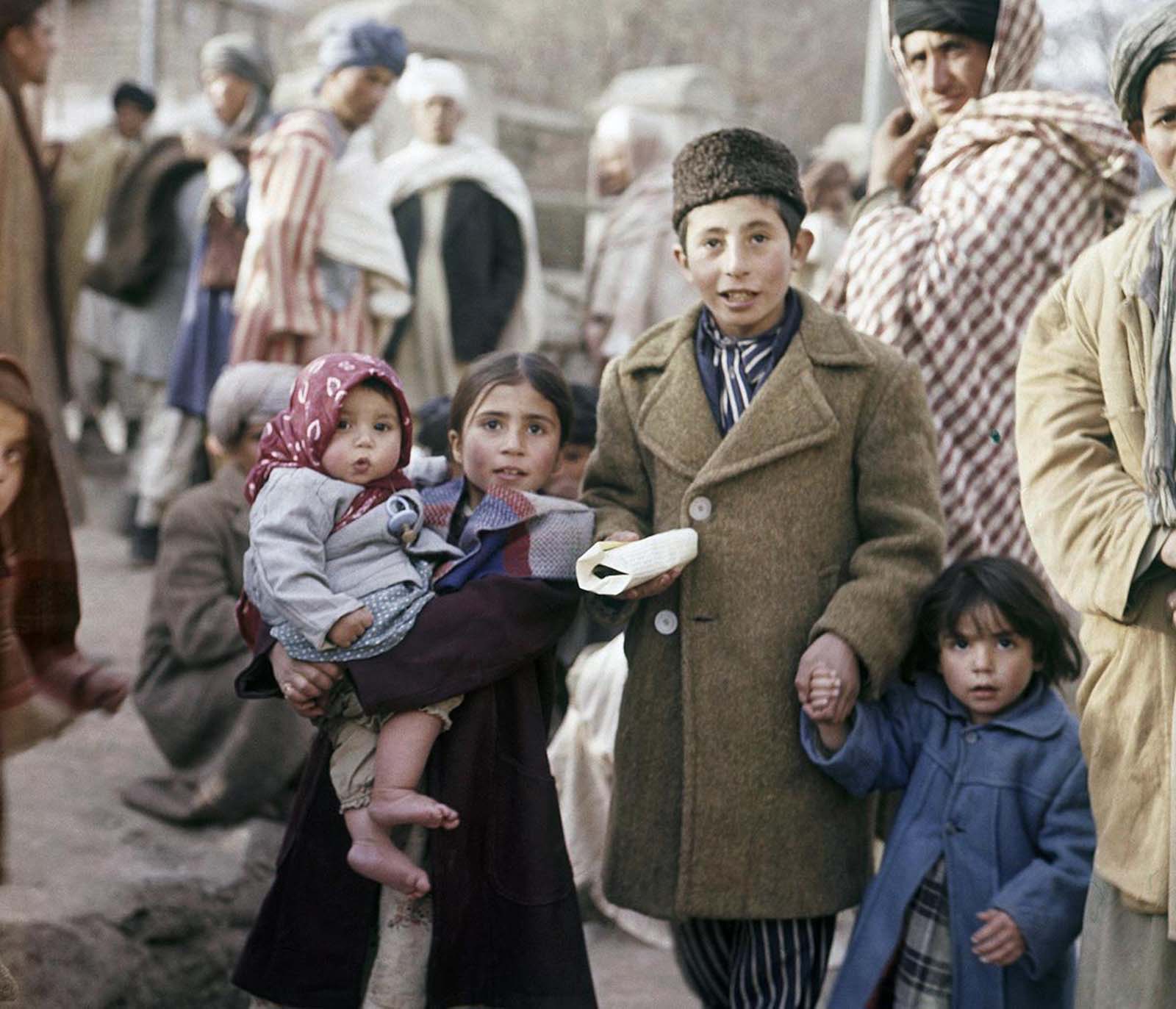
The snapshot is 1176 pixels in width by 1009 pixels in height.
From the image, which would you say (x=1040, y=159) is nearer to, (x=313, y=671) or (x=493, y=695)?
(x=493, y=695)

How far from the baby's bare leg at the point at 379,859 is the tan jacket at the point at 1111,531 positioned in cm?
113

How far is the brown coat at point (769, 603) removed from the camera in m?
2.87

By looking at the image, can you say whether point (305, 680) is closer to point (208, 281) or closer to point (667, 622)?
point (667, 622)

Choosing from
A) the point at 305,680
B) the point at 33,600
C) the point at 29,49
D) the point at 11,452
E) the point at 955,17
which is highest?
the point at 955,17

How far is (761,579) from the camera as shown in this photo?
2.89 m

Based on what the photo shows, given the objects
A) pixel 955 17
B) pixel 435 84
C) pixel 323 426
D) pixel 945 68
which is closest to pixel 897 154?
pixel 945 68

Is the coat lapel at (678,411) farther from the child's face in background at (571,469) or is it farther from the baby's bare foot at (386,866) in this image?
the child's face in background at (571,469)

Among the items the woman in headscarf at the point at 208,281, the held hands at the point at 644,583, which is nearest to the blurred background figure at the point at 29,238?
the woman in headscarf at the point at 208,281

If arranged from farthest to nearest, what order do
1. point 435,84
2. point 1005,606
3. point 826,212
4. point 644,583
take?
1. point 826,212
2. point 435,84
3. point 1005,606
4. point 644,583

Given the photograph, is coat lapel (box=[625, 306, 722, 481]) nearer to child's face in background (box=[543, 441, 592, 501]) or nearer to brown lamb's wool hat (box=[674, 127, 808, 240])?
brown lamb's wool hat (box=[674, 127, 808, 240])

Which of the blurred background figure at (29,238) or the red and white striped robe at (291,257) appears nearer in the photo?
the blurred background figure at (29,238)

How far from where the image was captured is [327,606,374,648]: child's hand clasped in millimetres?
2562

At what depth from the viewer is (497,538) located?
2.74 m

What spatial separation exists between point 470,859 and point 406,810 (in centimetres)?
21
